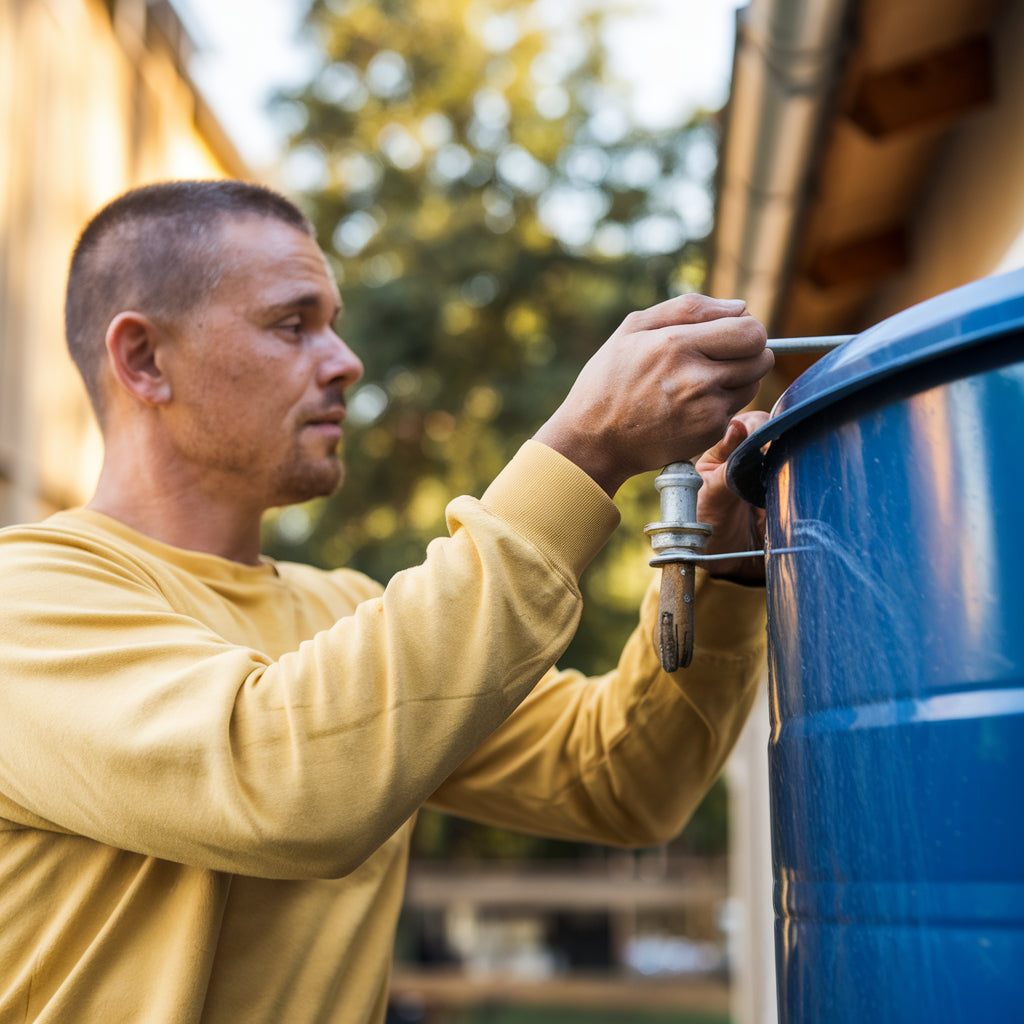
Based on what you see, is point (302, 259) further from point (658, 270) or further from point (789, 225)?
point (658, 270)

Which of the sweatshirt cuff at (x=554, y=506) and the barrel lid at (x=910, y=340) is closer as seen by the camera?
the barrel lid at (x=910, y=340)

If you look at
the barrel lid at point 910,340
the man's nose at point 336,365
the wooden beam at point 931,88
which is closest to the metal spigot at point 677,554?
the barrel lid at point 910,340

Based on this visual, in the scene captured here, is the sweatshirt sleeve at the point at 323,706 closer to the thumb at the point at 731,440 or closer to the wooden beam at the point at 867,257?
the thumb at the point at 731,440

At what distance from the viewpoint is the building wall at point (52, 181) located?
5.70m

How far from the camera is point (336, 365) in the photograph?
1.84 m

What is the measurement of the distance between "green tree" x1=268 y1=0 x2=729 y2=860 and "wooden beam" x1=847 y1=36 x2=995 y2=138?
6692mm

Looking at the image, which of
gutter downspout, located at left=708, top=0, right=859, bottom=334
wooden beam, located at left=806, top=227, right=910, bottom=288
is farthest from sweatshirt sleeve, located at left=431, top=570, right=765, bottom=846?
wooden beam, located at left=806, top=227, right=910, bottom=288

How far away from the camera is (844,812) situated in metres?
0.96

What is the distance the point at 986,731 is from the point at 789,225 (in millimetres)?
2688

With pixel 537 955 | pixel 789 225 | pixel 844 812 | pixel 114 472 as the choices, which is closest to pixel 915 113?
pixel 789 225

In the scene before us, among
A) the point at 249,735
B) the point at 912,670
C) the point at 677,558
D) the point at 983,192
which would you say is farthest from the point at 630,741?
the point at 983,192

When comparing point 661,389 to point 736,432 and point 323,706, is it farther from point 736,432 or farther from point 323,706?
point 323,706

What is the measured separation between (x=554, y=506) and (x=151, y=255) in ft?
3.18

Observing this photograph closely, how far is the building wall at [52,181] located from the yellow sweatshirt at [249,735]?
4.04 m
